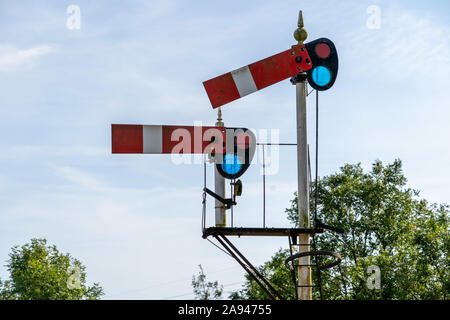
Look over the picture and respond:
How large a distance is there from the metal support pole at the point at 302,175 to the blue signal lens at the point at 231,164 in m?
1.18

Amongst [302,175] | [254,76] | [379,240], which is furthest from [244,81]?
[379,240]

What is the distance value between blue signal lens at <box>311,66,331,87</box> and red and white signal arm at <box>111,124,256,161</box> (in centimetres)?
153

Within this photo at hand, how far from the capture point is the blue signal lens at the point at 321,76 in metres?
9.32

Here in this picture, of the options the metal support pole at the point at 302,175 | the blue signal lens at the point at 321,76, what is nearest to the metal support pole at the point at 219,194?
the metal support pole at the point at 302,175

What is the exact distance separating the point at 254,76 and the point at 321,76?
1264 millimetres

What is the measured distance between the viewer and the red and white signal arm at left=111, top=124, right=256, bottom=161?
8305 mm

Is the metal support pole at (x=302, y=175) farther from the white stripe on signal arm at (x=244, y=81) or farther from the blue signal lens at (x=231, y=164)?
the blue signal lens at (x=231, y=164)

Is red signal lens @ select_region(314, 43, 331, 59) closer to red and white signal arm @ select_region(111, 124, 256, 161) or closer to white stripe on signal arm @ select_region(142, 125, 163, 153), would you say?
red and white signal arm @ select_region(111, 124, 256, 161)

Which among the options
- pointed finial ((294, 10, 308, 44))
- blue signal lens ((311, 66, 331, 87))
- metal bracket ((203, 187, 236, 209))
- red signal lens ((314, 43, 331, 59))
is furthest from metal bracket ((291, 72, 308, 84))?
metal bracket ((203, 187, 236, 209))

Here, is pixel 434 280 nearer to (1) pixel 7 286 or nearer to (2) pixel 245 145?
(2) pixel 245 145
